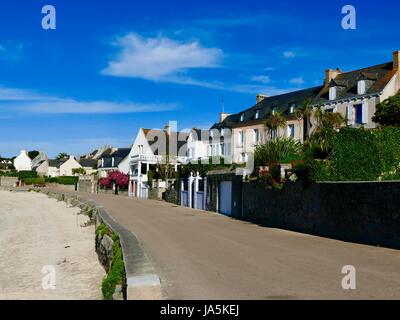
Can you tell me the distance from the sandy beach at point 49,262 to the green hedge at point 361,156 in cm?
909

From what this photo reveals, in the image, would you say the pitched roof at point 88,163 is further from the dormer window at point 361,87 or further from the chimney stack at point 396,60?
the chimney stack at point 396,60

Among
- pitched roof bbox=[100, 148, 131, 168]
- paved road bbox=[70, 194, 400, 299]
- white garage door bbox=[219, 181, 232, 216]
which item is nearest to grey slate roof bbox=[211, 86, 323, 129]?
white garage door bbox=[219, 181, 232, 216]

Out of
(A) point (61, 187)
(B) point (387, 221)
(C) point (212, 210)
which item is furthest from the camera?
(A) point (61, 187)

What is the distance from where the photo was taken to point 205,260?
11.0 metres

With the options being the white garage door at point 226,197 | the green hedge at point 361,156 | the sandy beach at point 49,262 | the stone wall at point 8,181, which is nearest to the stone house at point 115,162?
the stone wall at point 8,181

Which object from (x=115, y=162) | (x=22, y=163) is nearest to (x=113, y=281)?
(x=115, y=162)

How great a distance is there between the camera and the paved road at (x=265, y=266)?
7.59 metres

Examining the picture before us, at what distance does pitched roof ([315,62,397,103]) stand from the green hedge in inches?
850

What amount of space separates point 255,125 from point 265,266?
41.3m

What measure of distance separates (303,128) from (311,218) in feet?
88.4

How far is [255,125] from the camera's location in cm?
5053

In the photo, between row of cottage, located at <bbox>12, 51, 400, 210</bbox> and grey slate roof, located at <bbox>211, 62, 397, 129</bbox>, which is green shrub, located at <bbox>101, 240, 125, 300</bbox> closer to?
row of cottage, located at <bbox>12, 51, 400, 210</bbox>
